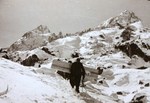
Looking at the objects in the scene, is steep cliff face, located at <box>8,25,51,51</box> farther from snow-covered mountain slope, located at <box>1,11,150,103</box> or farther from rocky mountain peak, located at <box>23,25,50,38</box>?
snow-covered mountain slope, located at <box>1,11,150,103</box>

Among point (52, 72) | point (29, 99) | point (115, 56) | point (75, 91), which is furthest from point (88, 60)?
point (29, 99)

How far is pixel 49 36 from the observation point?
2464 inches

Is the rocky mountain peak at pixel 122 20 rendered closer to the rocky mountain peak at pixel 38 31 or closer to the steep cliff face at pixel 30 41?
the steep cliff face at pixel 30 41

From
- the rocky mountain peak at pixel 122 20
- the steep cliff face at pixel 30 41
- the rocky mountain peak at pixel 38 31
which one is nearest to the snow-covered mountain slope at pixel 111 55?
the rocky mountain peak at pixel 122 20

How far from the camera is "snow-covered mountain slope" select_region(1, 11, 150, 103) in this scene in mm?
24906

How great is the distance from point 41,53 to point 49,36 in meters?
25.6

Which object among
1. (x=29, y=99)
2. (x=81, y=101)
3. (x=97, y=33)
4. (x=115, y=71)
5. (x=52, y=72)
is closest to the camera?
(x=29, y=99)

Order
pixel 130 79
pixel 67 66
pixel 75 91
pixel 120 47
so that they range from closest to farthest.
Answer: pixel 75 91, pixel 67 66, pixel 130 79, pixel 120 47

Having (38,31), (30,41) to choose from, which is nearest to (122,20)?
(30,41)

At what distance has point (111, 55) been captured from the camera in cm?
3941

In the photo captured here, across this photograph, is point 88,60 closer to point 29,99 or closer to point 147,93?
point 147,93

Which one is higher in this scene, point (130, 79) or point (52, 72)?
point (52, 72)

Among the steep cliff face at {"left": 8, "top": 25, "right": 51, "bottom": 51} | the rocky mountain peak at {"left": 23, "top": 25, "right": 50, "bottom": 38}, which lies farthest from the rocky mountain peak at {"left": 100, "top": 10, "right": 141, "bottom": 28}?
the rocky mountain peak at {"left": 23, "top": 25, "right": 50, "bottom": 38}

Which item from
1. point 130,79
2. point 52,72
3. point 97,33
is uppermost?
point 97,33
